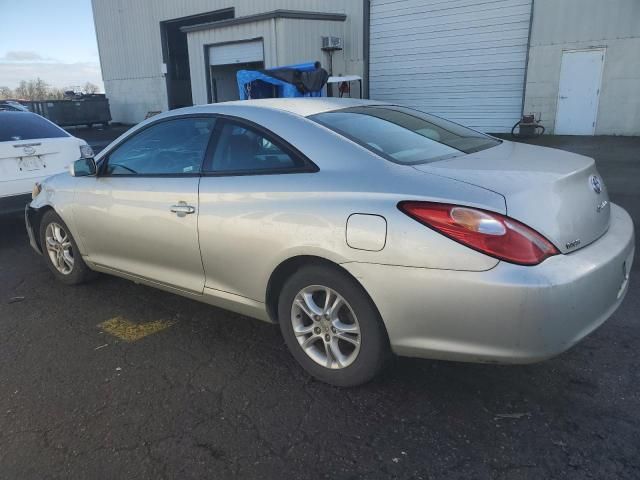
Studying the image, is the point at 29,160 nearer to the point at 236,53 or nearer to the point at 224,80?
the point at 236,53

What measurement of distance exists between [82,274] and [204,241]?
1838 mm

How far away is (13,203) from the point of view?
241 inches

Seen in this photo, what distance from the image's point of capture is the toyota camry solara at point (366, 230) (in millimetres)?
2309

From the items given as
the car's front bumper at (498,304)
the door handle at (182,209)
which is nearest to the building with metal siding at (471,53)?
the car's front bumper at (498,304)

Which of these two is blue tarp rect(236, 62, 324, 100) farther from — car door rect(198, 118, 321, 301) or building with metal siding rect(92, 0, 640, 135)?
car door rect(198, 118, 321, 301)

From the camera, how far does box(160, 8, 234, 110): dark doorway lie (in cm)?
2496

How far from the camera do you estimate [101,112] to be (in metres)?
26.7

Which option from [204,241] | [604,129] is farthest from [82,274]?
[604,129]

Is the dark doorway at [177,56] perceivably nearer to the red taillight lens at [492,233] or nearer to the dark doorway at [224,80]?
the dark doorway at [224,80]

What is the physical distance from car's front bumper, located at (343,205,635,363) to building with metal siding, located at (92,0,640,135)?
13.2m

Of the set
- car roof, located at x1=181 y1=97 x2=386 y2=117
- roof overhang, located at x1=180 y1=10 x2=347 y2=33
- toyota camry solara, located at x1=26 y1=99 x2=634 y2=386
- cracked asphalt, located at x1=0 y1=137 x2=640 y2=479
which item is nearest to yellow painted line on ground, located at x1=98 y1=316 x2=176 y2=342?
cracked asphalt, located at x1=0 y1=137 x2=640 y2=479

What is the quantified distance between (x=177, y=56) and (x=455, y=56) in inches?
647

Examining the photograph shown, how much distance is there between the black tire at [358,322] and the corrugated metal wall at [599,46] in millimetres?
13755

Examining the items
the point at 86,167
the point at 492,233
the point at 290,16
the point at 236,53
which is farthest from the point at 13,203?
the point at 236,53
